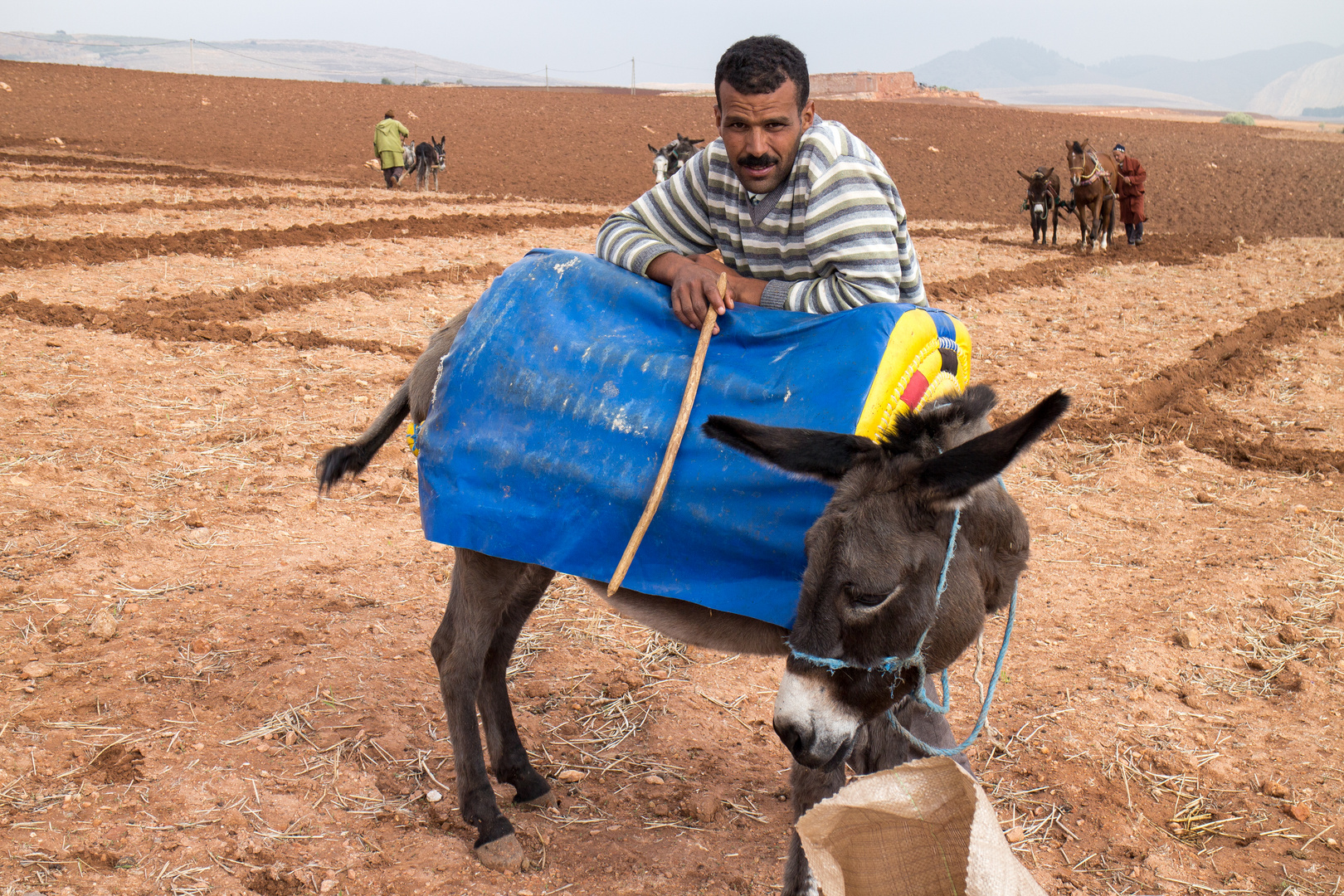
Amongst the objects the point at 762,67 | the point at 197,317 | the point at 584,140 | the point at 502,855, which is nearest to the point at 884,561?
the point at 762,67

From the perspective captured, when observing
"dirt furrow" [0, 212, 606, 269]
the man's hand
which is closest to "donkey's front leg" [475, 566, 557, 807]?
the man's hand

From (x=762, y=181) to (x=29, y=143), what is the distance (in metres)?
26.1

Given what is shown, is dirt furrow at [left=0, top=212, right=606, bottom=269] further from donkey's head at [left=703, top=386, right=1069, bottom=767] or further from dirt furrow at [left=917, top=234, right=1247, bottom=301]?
donkey's head at [left=703, top=386, right=1069, bottom=767]

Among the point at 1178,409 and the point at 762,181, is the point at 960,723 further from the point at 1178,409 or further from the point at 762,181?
the point at 1178,409

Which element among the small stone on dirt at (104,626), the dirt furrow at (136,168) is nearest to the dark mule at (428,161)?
the dirt furrow at (136,168)

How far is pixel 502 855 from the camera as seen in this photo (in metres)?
2.83

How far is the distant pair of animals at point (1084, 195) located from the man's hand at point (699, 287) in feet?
48.7

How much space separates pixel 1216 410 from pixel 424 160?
1898cm

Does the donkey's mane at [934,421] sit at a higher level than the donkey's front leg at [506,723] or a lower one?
higher

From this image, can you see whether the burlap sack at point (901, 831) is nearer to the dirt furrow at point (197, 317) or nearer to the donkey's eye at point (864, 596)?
the donkey's eye at point (864, 596)

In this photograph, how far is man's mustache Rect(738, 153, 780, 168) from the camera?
2.46 m

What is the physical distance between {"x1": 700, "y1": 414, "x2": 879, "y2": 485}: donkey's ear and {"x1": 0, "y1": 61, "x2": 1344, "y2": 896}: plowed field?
59.8 inches

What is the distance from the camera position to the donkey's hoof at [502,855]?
9.23 feet

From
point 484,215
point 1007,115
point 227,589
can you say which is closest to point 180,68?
point 1007,115
